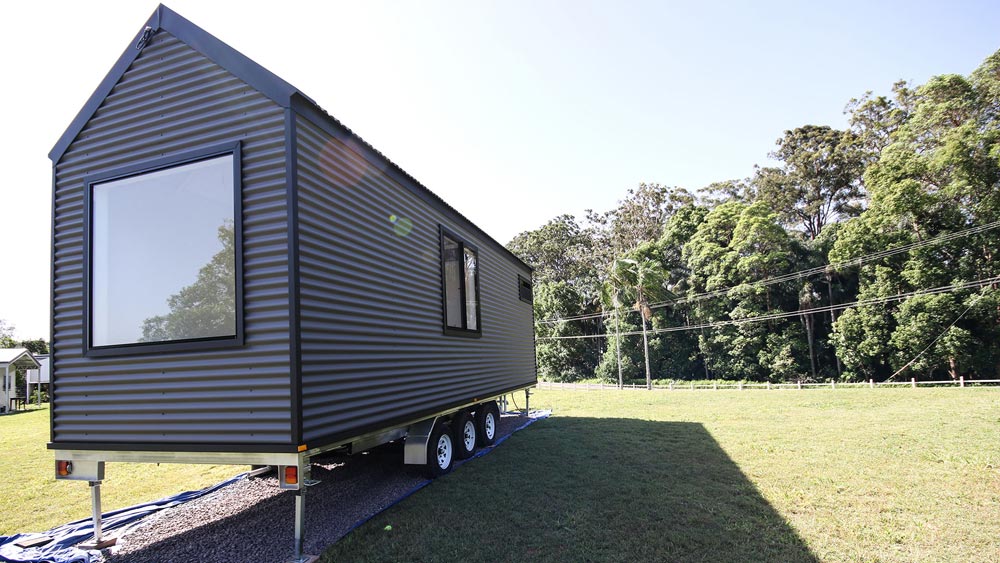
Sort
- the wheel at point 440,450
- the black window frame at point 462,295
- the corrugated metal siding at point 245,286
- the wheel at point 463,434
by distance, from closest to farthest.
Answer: the corrugated metal siding at point 245,286 → the wheel at point 440,450 → the black window frame at point 462,295 → the wheel at point 463,434

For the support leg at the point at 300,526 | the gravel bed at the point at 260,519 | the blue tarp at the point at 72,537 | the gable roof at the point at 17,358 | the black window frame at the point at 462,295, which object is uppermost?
the black window frame at the point at 462,295

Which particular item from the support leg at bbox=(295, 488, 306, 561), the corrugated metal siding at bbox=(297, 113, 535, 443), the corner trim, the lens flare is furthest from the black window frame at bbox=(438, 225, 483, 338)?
the support leg at bbox=(295, 488, 306, 561)

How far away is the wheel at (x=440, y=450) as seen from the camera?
549 centimetres

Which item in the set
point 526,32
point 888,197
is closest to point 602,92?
point 526,32

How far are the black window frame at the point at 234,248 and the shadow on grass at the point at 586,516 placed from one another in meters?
1.75

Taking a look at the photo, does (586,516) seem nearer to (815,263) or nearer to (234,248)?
A: (234,248)

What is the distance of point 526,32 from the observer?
29.9 feet

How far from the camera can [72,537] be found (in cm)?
390

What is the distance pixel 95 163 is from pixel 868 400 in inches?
664

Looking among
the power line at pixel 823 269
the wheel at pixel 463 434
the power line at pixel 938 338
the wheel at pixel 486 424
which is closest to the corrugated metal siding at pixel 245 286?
the wheel at pixel 463 434

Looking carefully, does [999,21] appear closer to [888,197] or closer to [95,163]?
[888,197]

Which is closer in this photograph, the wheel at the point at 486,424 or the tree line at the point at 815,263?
the wheel at the point at 486,424

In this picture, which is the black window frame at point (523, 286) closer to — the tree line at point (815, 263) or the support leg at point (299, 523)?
the support leg at point (299, 523)

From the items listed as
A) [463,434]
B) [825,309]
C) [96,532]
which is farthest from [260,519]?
[825,309]
